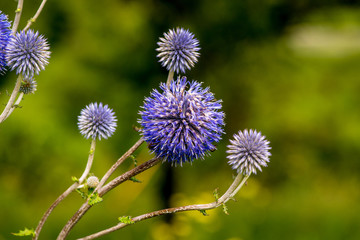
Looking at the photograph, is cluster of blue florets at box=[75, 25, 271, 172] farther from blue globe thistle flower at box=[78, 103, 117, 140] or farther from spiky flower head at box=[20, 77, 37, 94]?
spiky flower head at box=[20, 77, 37, 94]

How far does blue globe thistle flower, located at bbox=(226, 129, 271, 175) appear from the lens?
1932 millimetres

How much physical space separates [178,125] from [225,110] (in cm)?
328

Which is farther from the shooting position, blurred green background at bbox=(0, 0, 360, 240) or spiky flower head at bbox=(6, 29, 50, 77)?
blurred green background at bbox=(0, 0, 360, 240)

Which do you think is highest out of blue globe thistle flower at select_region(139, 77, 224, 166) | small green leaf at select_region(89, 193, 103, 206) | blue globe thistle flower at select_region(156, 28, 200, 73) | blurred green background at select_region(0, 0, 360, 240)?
blurred green background at select_region(0, 0, 360, 240)

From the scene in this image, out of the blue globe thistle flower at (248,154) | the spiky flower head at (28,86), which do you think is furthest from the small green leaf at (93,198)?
the spiky flower head at (28,86)

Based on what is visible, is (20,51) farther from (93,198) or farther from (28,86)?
(93,198)

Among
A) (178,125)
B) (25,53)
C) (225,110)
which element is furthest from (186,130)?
(225,110)

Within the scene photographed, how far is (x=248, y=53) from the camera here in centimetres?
509

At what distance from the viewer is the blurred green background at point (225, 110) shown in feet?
16.4

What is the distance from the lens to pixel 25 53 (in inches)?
82.7

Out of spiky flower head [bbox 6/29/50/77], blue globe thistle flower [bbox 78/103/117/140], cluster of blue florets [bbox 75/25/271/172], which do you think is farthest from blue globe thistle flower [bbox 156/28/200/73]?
spiky flower head [bbox 6/29/50/77]

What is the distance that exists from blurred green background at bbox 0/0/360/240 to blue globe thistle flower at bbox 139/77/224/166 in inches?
114

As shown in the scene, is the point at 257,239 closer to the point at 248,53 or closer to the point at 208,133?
the point at 248,53

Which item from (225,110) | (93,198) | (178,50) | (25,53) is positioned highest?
(225,110)
